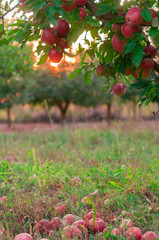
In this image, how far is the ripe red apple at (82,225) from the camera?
1.80 meters

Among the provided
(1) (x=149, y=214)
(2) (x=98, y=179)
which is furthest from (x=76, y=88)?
(1) (x=149, y=214)

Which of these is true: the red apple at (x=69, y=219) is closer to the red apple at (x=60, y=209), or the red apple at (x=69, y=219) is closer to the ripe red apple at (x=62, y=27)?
the red apple at (x=60, y=209)

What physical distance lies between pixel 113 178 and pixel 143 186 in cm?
43

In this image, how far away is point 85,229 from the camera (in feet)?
5.98

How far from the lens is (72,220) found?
6.31ft

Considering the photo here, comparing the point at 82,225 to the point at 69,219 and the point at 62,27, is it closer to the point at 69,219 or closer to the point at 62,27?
the point at 69,219

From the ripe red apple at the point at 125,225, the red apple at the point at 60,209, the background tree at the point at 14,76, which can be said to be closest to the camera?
the ripe red apple at the point at 125,225

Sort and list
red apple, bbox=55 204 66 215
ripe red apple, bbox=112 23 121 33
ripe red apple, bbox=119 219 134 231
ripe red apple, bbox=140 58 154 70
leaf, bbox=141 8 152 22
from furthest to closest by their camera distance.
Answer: red apple, bbox=55 204 66 215 → ripe red apple, bbox=119 219 134 231 → ripe red apple, bbox=140 58 154 70 → ripe red apple, bbox=112 23 121 33 → leaf, bbox=141 8 152 22

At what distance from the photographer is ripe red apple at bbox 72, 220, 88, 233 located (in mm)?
1800

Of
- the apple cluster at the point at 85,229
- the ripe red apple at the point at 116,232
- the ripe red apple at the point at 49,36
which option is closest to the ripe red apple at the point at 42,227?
the apple cluster at the point at 85,229

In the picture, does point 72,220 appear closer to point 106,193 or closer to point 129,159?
point 106,193

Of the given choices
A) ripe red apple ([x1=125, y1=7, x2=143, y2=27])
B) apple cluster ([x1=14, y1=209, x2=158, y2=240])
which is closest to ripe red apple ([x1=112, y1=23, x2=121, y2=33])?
ripe red apple ([x1=125, y1=7, x2=143, y2=27])

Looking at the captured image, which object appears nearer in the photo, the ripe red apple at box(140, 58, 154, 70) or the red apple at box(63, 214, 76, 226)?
the ripe red apple at box(140, 58, 154, 70)

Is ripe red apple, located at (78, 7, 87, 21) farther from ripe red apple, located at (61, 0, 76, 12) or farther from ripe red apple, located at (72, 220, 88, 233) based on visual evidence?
ripe red apple, located at (72, 220, 88, 233)
